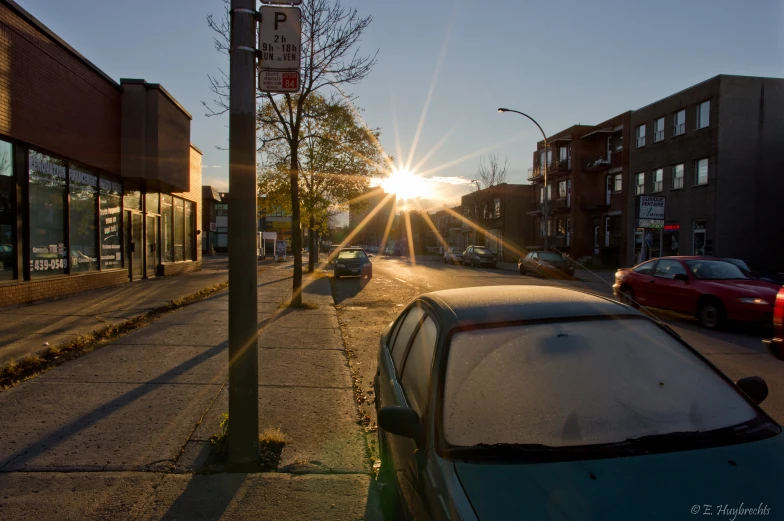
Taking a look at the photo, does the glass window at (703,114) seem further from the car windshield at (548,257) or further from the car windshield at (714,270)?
the car windshield at (714,270)

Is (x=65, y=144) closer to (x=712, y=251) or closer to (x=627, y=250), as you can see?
(x=712, y=251)

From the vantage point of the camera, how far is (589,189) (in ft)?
135

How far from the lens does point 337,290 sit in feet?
62.3

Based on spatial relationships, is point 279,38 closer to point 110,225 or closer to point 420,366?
point 420,366

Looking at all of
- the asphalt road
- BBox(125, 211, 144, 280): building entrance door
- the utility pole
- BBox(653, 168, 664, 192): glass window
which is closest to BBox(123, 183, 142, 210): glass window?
BBox(125, 211, 144, 280): building entrance door

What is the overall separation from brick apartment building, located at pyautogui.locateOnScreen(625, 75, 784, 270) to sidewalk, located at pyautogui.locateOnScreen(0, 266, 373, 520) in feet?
80.7

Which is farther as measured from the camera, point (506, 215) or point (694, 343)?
point (506, 215)

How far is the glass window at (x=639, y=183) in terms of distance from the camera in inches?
1307

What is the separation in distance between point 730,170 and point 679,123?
418 centimetres

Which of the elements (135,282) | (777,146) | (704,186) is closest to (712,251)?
(704,186)

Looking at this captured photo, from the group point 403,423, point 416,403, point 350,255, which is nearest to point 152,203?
point 350,255

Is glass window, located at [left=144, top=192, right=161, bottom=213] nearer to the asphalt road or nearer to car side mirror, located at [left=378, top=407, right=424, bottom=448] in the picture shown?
the asphalt road

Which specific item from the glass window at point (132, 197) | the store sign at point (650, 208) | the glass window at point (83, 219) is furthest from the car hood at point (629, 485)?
the store sign at point (650, 208)

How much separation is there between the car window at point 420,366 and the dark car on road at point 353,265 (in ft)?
66.7
